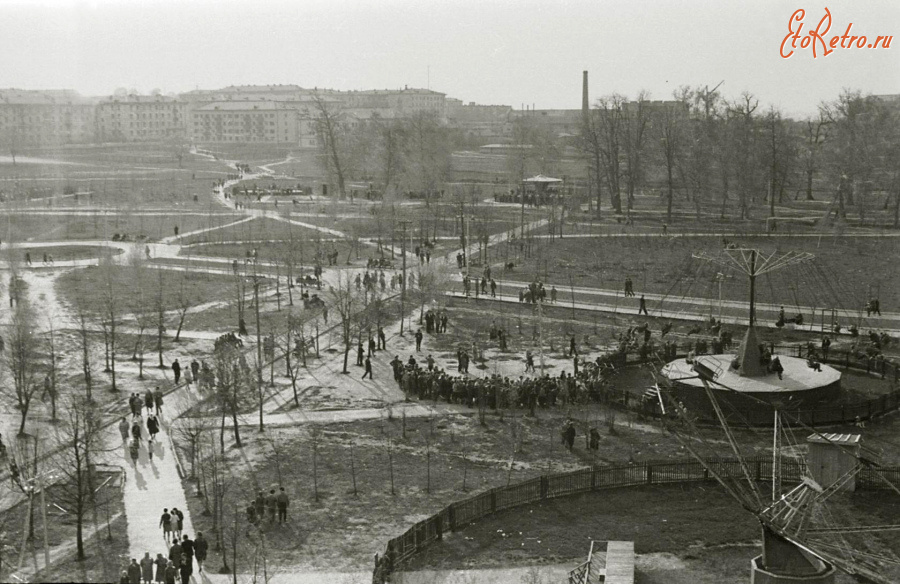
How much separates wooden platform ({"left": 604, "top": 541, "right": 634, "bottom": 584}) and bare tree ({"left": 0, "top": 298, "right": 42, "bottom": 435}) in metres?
16.2

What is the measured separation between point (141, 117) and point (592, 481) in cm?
15248

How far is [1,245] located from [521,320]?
3376 cm

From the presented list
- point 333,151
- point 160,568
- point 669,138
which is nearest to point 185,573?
point 160,568

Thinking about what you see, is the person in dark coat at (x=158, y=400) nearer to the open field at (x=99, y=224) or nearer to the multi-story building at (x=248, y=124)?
the open field at (x=99, y=224)

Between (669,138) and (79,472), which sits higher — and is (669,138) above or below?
above

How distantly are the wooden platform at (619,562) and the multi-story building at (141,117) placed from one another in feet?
453

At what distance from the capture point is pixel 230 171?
120 m

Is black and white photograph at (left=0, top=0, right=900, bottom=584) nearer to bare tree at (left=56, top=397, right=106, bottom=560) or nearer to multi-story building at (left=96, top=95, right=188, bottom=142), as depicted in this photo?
bare tree at (left=56, top=397, right=106, bottom=560)

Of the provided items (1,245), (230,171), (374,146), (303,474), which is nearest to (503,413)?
(303,474)

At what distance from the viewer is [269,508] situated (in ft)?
73.2

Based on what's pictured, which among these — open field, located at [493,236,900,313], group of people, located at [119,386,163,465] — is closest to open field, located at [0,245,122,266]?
open field, located at [493,236,900,313]

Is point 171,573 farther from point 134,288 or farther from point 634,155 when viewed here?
point 634,155

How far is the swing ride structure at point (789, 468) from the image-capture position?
16.0 meters

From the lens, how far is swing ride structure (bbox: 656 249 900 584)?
15953mm
